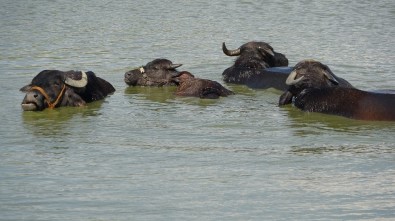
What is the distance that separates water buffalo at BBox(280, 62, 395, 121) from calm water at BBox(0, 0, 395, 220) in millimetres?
178

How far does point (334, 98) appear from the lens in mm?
13055

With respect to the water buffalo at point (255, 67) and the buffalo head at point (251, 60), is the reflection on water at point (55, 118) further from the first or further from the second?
the buffalo head at point (251, 60)

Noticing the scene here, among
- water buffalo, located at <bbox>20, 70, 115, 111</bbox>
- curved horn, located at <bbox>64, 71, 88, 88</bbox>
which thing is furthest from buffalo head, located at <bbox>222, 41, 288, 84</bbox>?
curved horn, located at <bbox>64, 71, 88, 88</bbox>

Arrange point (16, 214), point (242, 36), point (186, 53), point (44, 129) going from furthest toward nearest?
point (242, 36) → point (186, 53) → point (44, 129) → point (16, 214)

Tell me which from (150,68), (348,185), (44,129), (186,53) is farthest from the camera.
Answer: (186,53)

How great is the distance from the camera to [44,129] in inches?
481

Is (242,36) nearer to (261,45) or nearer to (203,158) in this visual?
(261,45)

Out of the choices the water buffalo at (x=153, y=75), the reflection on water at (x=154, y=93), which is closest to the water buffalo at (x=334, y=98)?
the reflection on water at (x=154, y=93)

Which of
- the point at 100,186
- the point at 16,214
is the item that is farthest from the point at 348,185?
the point at 16,214

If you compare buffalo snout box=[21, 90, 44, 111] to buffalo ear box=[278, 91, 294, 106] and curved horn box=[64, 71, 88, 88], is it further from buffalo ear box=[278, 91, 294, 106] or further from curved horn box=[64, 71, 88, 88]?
buffalo ear box=[278, 91, 294, 106]

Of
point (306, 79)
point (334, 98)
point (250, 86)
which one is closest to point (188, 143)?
point (334, 98)

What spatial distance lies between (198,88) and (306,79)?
58.0 inches

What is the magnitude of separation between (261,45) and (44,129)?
5.17 meters

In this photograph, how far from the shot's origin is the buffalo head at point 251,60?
15.9 meters
